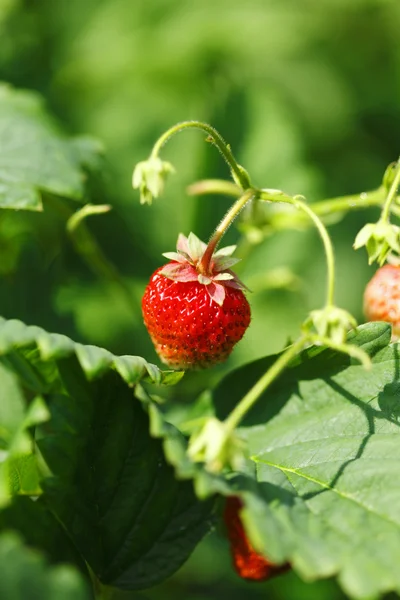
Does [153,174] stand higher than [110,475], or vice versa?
[153,174]

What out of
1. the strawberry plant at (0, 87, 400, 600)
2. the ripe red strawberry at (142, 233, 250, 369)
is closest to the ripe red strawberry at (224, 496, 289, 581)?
the strawberry plant at (0, 87, 400, 600)

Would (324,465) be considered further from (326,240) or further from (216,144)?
(216,144)

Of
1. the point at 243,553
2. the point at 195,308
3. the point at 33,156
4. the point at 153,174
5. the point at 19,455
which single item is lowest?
the point at 243,553

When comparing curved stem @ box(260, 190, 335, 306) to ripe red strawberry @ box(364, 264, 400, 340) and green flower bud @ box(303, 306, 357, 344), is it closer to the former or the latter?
green flower bud @ box(303, 306, 357, 344)

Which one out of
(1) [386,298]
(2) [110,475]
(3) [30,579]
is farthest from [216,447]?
(1) [386,298]

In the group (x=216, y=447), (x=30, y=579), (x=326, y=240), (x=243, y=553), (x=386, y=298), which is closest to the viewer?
(x=30, y=579)

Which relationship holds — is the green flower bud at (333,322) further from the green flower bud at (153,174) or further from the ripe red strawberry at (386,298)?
the ripe red strawberry at (386,298)

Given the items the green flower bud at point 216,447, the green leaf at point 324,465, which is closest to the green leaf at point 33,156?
the green leaf at point 324,465
